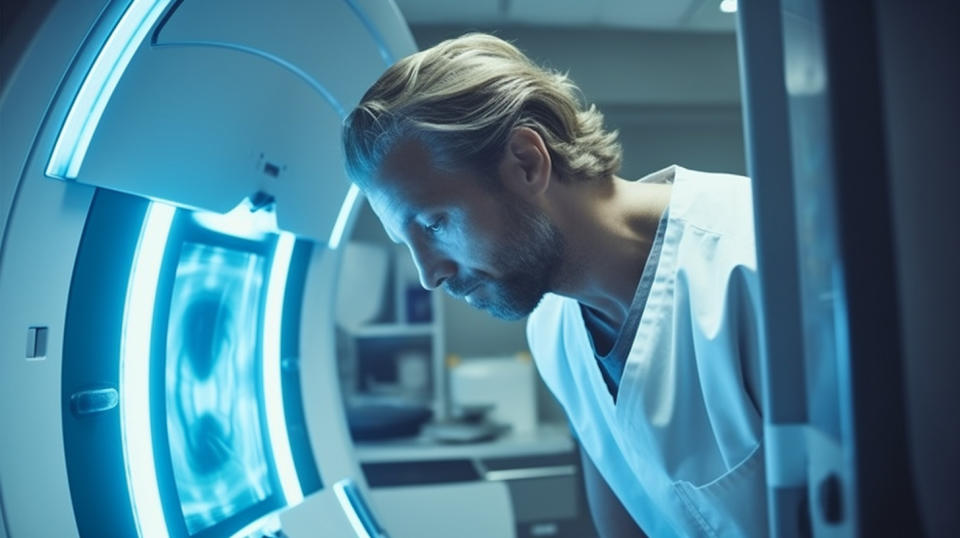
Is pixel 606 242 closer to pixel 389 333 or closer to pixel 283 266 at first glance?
pixel 283 266

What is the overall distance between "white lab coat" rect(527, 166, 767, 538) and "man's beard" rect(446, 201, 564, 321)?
9 centimetres

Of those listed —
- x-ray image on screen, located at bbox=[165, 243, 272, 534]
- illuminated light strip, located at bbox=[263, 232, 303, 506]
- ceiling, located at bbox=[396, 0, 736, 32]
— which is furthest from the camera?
ceiling, located at bbox=[396, 0, 736, 32]

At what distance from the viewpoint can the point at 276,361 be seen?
1.17 meters

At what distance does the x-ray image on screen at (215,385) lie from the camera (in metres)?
0.88

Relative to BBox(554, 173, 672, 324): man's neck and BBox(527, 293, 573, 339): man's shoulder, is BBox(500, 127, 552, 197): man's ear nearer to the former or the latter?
BBox(554, 173, 672, 324): man's neck

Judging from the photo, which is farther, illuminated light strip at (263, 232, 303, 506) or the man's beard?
illuminated light strip at (263, 232, 303, 506)

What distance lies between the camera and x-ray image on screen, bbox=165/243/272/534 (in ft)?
2.89

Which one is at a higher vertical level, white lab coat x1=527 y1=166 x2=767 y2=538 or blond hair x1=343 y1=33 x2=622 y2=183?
blond hair x1=343 y1=33 x2=622 y2=183

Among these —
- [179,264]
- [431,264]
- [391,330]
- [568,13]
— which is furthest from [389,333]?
[179,264]

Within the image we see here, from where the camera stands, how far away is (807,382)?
43 centimetres

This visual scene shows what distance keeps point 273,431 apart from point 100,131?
672 millimetres

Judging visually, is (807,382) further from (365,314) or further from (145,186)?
(365,314)

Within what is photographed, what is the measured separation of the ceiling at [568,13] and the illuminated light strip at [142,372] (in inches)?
83.5

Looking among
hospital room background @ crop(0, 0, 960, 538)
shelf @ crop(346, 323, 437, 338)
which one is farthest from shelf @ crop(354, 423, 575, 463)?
hospital room background @ crop(0, 0, 960, 538)
